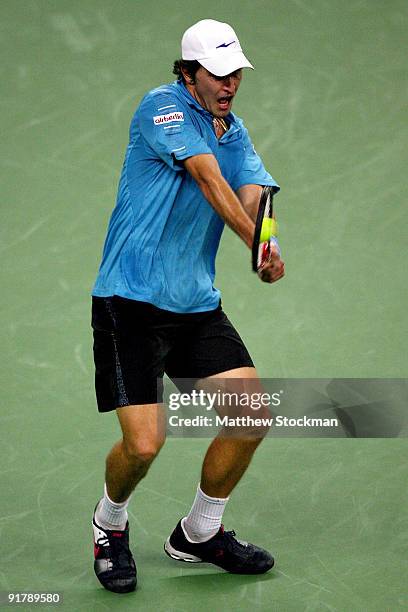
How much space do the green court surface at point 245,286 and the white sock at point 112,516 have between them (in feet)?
0.58

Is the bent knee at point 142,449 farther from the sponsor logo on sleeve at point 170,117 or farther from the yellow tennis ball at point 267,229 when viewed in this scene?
the sponsor logo on sleeve at point 170,117

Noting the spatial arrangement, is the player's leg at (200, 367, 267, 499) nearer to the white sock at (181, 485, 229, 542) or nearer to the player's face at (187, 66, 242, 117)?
the white sock at (181, 485, 229, 542)

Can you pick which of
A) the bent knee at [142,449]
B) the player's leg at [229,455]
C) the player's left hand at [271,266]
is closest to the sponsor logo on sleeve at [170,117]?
the player's left hand at [271,266]

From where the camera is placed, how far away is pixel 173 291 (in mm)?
4449

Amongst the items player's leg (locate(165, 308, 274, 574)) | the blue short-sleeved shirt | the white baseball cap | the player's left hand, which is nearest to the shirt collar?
the blue short-sleeved shirt

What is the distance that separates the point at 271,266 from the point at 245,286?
9.82ft

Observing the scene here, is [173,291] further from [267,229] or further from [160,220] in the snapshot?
[267,229]

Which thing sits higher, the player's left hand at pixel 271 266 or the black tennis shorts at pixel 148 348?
the player's left hand at pixel 271 266

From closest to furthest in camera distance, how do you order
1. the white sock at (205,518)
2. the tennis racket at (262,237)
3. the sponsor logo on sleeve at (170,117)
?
1. the tennis racket at (262,237)
2. the sponsor logo on sleeve at (170,117)
3. the white sock at (205,518)

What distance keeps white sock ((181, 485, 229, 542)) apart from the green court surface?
0.14 m

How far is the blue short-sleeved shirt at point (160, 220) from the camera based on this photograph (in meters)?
4.36

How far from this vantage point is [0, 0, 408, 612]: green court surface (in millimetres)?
4609

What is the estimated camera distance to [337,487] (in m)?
5.23

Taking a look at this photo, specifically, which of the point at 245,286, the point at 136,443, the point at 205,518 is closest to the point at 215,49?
the point at 136,443
